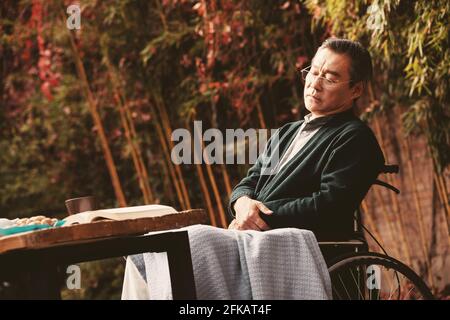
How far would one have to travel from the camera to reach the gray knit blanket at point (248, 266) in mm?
1967

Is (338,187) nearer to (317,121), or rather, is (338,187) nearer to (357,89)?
(317,121)

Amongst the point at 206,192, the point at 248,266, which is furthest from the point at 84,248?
the point at 206,192

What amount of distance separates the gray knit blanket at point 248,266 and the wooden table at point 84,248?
0.24ft

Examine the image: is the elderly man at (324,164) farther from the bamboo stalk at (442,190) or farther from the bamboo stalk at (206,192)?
the bamboo stalk at (206,192)

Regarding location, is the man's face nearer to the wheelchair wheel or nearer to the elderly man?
the elderly man

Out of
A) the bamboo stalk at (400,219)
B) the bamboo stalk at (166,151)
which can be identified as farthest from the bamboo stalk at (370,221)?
the bamboo stalk at (166,151)

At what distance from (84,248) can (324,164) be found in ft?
3.07

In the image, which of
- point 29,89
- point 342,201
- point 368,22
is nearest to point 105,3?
point 29,89

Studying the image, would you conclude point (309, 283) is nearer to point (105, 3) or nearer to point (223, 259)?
point (223, 259)

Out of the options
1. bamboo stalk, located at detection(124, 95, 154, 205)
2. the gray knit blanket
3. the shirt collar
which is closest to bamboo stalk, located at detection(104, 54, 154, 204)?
bamboo stalk, located at detection(124, 95, 154, 205)

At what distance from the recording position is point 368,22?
342 cm

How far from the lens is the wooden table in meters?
1.70
